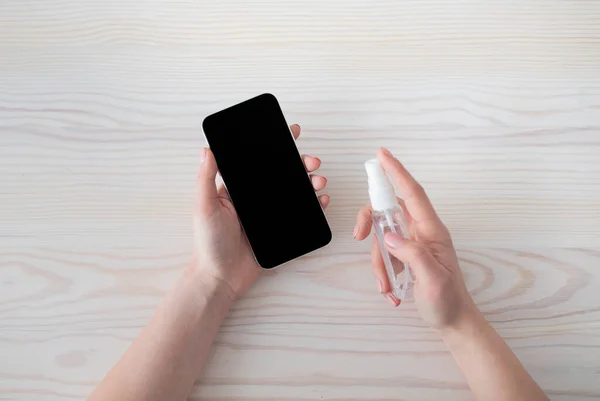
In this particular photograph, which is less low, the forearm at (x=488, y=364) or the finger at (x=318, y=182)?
the finger at (x=318, y=182)

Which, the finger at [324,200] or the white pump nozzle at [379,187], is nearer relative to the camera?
the white pump nozzle at [379,187]

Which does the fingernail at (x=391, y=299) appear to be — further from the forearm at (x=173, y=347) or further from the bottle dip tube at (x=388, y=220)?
the forearm at (x=173, y=347)

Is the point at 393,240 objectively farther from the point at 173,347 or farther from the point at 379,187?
the point at 173,347

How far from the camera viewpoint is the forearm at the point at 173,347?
51cm

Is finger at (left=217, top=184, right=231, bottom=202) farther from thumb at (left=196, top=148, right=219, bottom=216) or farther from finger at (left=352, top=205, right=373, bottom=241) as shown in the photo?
finger at (left=352, top=205, right=373, bottom=241)

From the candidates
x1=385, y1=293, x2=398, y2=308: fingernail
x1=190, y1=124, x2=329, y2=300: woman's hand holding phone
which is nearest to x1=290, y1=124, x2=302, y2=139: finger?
x1=190, y1=124, x2=329, y2=300: woman's hand holding phone

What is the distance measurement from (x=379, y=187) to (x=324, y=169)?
153mm

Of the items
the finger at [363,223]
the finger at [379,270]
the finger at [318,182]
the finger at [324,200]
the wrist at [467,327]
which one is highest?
the finger at [318,182]

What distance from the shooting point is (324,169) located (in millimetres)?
612

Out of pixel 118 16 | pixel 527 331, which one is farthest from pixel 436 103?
pixel 118 16

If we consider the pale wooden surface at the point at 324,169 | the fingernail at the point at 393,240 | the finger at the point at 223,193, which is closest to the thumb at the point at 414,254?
the fingernail at the point at 393,240

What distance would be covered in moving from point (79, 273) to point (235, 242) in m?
0.20

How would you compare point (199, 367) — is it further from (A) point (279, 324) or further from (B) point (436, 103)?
(B) point (436, 103)

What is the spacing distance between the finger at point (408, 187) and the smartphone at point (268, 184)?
4.1 inches
